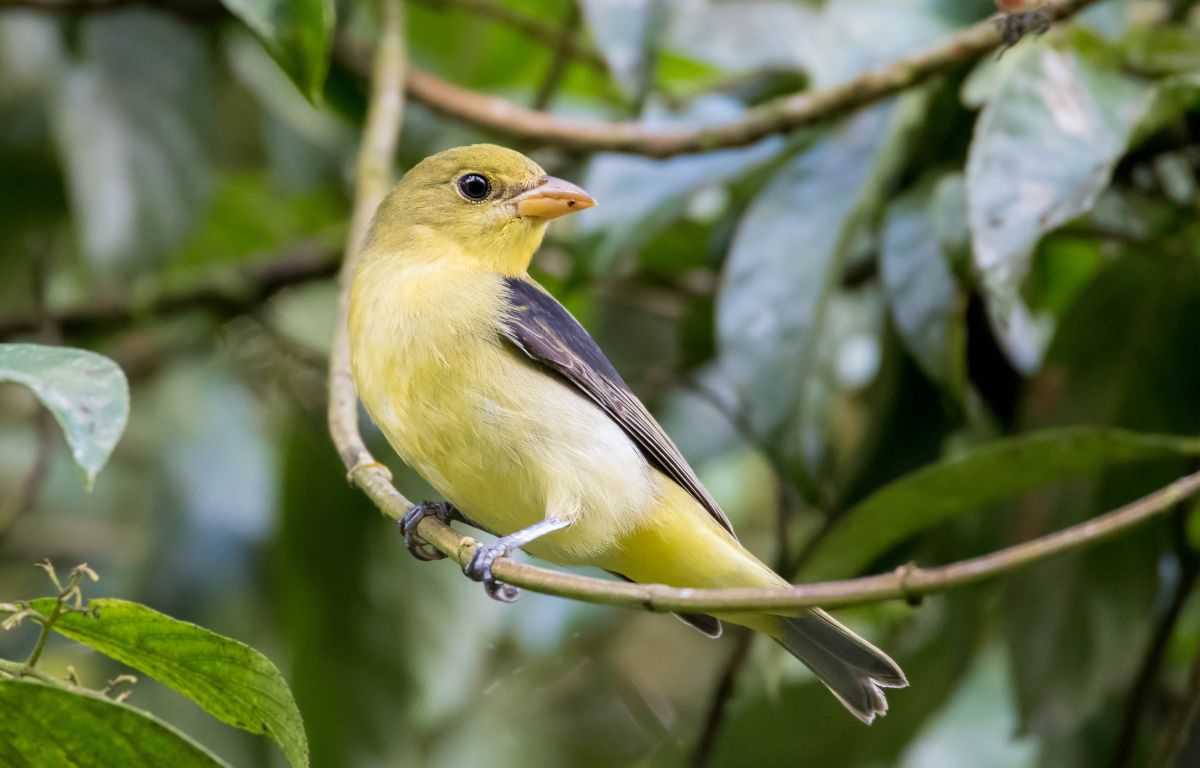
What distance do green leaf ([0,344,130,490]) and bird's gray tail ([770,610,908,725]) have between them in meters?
1.13

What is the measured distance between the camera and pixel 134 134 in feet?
11.9

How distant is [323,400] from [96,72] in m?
1.27

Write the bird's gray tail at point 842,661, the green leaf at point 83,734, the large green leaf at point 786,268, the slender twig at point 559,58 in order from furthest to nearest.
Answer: the slender twig at point 559,58 < the large green leaf at point 786,268 < the bird's gray tail at point 842,661 < the green leaf at point 83,734

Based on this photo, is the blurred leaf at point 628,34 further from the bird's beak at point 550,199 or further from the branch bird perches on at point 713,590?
the branch bird perches on at point 713,590

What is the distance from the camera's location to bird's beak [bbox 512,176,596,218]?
266 cm

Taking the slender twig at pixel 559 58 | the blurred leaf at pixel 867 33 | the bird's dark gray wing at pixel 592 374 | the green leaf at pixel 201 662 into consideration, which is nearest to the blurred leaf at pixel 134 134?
the slender twig at pixel 559 58

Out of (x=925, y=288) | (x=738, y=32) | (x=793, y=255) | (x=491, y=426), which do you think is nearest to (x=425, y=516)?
(x=491, y=426)

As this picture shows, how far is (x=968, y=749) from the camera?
3510 mm

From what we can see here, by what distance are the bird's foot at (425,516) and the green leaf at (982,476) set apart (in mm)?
672

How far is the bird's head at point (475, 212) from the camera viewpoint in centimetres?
278

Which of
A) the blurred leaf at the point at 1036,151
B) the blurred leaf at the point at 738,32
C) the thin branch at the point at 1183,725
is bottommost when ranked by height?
the thin branch at the point at 1183,725

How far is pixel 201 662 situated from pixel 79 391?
343mm

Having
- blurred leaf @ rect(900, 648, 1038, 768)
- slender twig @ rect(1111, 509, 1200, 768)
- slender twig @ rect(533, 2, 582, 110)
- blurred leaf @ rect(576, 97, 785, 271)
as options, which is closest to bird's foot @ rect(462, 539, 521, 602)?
blurred leaf @ rect(576, 97, 785, 271)

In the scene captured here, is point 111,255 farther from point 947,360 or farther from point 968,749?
point 968,749
